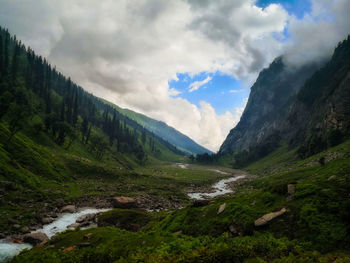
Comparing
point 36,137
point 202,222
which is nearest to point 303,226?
point 202,222

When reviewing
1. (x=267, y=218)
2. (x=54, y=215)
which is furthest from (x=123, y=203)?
(x=267, y=218)

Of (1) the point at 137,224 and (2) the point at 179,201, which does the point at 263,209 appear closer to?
(1) the point at 137,224

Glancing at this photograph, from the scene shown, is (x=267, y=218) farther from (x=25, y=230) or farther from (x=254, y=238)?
(x=25, y=230)

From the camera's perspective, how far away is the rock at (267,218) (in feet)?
44.7

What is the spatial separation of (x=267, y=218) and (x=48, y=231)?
2681 centimetres

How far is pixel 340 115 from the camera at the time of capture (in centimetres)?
11306

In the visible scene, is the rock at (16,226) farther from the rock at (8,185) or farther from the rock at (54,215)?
the rock at (8,185)

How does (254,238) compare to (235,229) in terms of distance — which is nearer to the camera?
(254,238)

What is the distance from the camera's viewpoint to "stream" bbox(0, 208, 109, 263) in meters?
17.8

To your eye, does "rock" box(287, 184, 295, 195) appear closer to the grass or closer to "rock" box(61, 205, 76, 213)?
the grass

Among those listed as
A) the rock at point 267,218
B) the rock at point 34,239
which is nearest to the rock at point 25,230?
the rock at point 34,239

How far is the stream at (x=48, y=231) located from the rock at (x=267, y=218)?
2122 cm

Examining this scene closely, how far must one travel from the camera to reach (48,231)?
25078 mm

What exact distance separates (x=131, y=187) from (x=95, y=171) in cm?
1957
